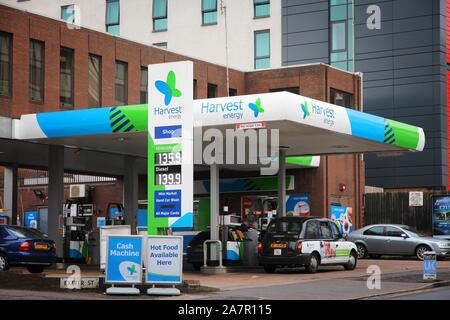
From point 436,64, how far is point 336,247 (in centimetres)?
3109

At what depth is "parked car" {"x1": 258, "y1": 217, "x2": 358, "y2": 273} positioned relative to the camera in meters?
24.5

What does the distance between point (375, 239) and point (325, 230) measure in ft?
30.6

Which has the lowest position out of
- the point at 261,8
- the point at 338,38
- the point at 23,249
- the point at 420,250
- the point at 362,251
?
the point at 362,251

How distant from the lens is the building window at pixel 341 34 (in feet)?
182

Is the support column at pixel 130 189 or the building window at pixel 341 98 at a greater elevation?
the building window at pixel 341 98

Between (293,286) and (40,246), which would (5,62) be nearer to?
(40,246)

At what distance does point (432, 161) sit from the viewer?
181 feet

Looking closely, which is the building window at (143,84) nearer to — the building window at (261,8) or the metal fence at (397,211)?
the metal fence at (397,211)

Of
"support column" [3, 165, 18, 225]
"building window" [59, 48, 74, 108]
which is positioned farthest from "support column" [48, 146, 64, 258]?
"support column" [3, 165, 18, 225]

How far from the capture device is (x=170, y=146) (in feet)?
61.0

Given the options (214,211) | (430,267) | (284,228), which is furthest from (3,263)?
(430,267)

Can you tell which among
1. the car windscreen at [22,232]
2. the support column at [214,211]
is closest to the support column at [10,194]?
the car windscreen at [22,232]

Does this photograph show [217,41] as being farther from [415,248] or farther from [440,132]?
[415,248]

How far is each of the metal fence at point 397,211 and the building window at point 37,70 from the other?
18928 millimetres
